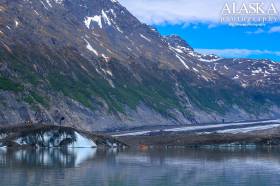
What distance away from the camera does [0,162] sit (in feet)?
337

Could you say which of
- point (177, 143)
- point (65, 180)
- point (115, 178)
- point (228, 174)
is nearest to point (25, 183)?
point (65, 180)

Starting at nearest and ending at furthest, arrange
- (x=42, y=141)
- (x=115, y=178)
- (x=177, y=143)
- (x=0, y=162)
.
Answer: (x=115, y=178) → (x=0, y=162) → (x=42, y=141) → (x=177, y=143)

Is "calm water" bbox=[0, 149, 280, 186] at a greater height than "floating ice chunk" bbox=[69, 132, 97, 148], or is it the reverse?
"floating ice chunk" bbox=[69, 132, 97, 148]

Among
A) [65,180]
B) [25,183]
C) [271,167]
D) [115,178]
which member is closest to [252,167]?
[271,167]

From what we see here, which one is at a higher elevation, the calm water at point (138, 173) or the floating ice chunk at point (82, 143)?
the floating ice chunk at point (82, 143)

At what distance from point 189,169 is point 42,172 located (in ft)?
71.5

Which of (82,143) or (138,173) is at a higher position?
(82,143)

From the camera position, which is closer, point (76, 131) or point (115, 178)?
point (115, 178)

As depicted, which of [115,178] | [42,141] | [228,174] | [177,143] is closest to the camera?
[115,178]

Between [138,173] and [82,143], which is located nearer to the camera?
[138,173]

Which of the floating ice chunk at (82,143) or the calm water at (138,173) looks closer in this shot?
the calm water at (138,173)

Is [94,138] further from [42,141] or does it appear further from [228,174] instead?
[228,174]

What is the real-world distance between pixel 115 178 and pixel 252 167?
Answer: 1068 inches

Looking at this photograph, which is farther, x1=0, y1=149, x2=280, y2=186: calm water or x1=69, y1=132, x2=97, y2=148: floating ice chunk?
x1=69, y1=132, x2=97, y2=148: floating ice chunk
